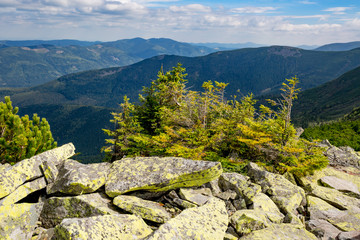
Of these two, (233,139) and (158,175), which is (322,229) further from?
(233,139)

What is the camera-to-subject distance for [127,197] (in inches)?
362

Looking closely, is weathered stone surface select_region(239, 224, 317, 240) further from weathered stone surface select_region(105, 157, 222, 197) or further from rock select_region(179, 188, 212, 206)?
weathered stone surface select_region(105, 157, 222, 197)

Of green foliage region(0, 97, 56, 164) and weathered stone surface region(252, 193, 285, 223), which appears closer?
weathered stone surface region(252, 193, 285, 223)

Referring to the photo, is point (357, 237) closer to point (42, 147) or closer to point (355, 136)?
point (42, 147)

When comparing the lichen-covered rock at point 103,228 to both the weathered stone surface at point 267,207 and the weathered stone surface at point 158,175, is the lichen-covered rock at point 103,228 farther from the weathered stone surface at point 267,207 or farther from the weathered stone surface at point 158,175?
the weathered stone surface at point 267,207

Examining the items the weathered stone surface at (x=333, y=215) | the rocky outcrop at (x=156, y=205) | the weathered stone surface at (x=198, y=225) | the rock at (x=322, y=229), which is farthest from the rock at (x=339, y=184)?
the weathered stone surface at (x=198, y=225)

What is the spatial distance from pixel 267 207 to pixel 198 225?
4151 mm

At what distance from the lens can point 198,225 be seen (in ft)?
25.7

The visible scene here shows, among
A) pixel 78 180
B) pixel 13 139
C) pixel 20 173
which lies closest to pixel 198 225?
pixel 78 180

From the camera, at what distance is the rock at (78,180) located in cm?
910

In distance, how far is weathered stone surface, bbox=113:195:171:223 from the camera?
8.35m

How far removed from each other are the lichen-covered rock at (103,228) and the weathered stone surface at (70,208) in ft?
3.13

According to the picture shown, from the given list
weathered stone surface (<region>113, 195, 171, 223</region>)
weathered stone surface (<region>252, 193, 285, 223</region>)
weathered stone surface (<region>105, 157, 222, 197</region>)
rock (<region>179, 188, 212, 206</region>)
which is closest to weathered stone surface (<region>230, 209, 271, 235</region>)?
weathered stone surface (<region>252, 193, 285, 223</region>)

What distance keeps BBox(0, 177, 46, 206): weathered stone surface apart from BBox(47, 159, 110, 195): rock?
61 cm
